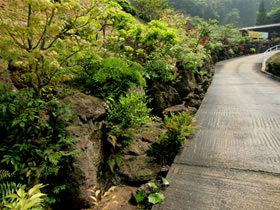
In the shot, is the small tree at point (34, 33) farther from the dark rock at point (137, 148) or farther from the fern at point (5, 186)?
the dark rock at point (137, 148)

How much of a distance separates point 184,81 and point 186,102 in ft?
3.26

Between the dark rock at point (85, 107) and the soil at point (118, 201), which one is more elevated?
the dark rock at point (85, 107)

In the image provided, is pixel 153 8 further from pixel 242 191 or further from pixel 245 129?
pixel 242 191

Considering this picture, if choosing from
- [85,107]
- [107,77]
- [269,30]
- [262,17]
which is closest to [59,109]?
[85,107]

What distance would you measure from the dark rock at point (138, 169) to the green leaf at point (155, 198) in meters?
0.46

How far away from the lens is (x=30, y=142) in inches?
80.4

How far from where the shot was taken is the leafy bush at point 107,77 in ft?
10.9

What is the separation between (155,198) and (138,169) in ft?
2.31

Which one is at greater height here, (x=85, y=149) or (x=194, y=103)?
(x=85, y=149)

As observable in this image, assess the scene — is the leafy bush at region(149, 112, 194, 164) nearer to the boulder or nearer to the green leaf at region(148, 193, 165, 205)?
the green leaf at region(148, 193, 165, 205)

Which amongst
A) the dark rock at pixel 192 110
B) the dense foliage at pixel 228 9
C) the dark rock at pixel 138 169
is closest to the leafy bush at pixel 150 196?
the dark rock at pixel 138 169

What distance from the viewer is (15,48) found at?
2018mm

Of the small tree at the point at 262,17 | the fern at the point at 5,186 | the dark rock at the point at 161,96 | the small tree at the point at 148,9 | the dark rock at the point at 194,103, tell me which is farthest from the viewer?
the small tree at the point at 262,17

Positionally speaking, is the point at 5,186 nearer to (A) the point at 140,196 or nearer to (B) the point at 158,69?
(A) the point at 140,196
